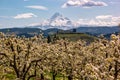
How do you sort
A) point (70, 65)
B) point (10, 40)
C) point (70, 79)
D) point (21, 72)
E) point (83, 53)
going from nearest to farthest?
1. point (10, 40)
2. point (21, 72)
3. point (70, 65)
4. point (70, 79)
5. point (83, 53)

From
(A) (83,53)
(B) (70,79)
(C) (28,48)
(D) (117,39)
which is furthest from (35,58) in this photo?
(D) (117,39)

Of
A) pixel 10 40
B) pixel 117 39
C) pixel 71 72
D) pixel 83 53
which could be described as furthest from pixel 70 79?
pixel 117 39

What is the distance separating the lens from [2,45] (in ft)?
150

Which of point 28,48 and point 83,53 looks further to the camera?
point 83,53

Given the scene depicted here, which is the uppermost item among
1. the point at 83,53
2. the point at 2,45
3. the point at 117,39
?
the point at 117,39

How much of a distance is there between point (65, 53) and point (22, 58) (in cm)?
1722

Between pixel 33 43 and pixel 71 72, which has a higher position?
pixel 33 43

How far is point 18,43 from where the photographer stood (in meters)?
46.1

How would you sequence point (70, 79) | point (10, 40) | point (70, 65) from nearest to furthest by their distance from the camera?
1. point (10, 40)
2. point (70, 65)
3. point (70, 79)

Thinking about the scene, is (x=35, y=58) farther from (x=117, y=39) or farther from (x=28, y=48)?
(x=117, y=39)

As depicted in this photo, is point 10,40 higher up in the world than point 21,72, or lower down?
higher up

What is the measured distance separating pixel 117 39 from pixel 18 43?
2946 cm

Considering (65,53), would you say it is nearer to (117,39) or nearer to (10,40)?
(10,40)

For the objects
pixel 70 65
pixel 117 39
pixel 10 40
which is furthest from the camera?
pixel 70 65
